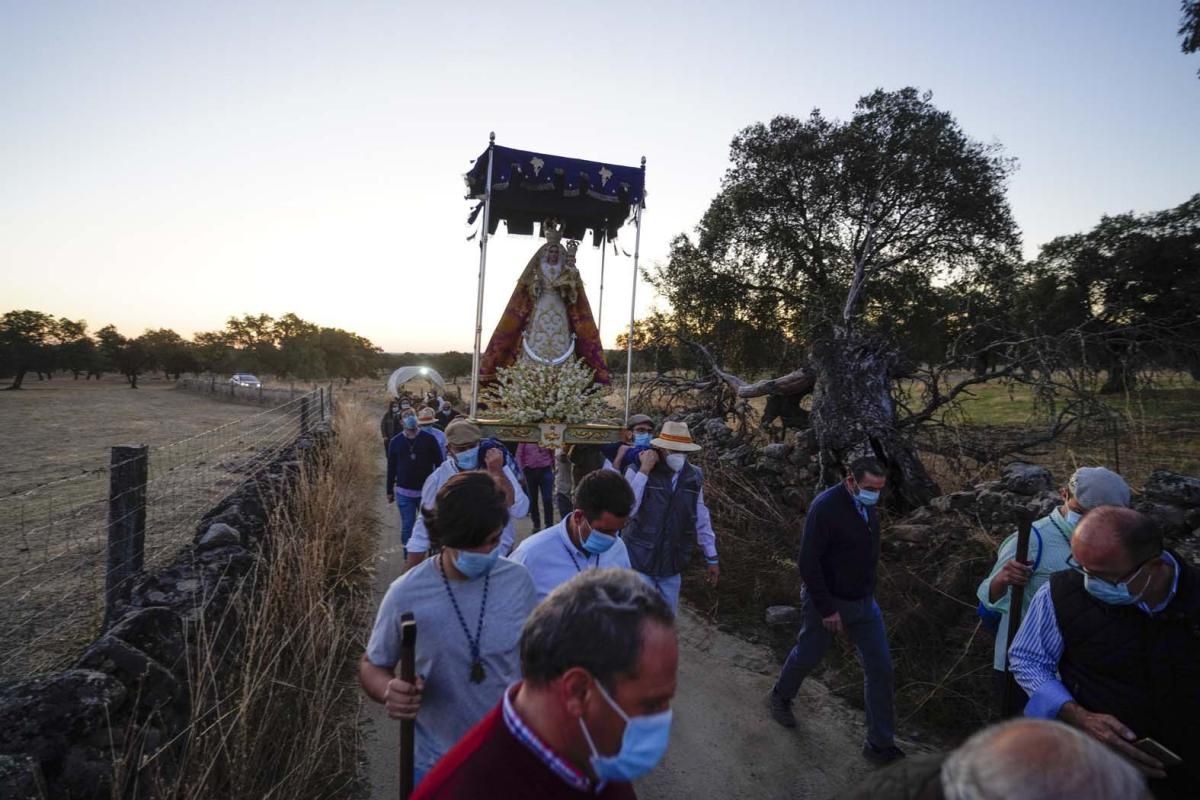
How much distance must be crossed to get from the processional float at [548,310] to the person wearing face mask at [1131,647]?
495cm

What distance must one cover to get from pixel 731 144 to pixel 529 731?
1711 centimetres

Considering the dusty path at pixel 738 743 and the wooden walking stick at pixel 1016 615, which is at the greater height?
the wooden walking stick at pixel 1016 615

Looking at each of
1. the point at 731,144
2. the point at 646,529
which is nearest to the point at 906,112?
the point at 731,144

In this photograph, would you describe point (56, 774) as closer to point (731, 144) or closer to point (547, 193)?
point (547, 193)

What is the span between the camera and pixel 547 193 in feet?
27.8

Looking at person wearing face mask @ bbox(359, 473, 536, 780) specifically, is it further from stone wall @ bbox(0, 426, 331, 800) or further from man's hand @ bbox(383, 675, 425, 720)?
stone wall @ bbox(0, 426, 331, 800)

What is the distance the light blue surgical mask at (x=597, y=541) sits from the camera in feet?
10.2

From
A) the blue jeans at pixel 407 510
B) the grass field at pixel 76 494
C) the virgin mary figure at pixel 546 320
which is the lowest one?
the grass field at pixel 76 494

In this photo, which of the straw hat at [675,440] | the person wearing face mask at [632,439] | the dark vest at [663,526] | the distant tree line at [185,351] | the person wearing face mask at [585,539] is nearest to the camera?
the person wearing face mask at [585,539]

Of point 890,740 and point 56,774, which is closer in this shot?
point 56,774

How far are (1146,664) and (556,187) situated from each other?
6993mm

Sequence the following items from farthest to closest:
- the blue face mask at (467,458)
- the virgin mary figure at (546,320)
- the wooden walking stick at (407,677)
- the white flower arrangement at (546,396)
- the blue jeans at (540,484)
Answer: the virgin mary figure at (546,320) → the blue jeans at (540,484) → the white flower arrangement at (546,396) → the blue face mask at (467,458) → the wooden walking stick at (407,677)

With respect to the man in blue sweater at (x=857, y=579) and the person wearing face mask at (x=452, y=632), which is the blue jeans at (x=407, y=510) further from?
the person wearing face mask at (x=452, y=632)

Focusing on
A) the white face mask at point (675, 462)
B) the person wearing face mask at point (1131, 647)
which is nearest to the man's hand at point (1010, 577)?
the person wearing face mask at point (1131, 647)
